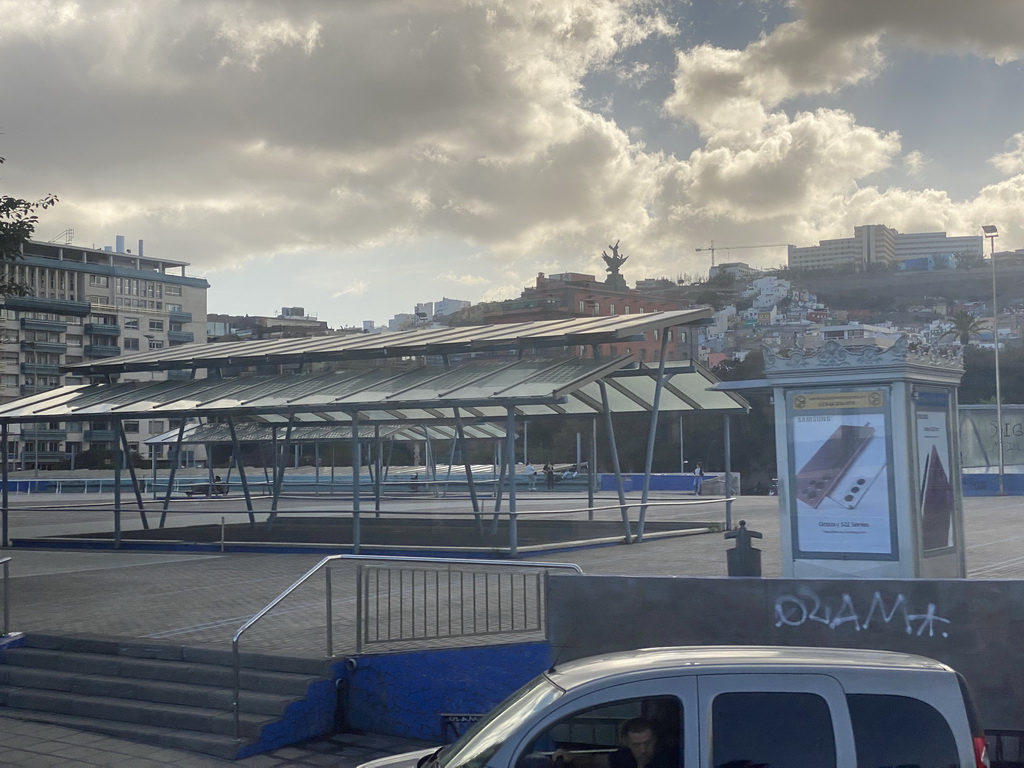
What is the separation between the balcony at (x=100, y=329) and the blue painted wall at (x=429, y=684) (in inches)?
3975

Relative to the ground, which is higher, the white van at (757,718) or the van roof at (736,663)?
the van roof at (736,663)

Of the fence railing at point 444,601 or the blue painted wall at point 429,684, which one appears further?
the fence railing at point 444,601

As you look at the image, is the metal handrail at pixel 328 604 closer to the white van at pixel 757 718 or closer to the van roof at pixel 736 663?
the van roof at pixel 736 663

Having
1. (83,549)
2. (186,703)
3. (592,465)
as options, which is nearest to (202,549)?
(83,549)

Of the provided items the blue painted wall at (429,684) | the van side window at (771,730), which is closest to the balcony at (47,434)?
the blue painted wall at (429,684)

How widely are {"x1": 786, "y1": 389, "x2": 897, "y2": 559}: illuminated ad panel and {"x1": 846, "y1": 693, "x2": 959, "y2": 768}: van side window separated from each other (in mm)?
6452

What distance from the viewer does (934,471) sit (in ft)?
35.4

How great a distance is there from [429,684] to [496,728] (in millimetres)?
4958

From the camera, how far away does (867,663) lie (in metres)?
4.27

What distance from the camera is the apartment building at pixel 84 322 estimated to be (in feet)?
312

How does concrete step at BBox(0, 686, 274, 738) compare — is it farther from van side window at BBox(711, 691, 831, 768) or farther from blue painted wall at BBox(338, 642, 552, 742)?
van side window at BBox(711, 691, 831, 768)

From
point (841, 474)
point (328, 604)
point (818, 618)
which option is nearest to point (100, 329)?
point (328, 604)

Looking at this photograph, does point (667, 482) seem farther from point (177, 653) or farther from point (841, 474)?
point (177, 653)

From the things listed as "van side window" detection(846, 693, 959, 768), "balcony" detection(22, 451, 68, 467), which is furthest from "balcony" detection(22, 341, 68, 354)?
"van side window" detection(846, 693, 959, 768)
